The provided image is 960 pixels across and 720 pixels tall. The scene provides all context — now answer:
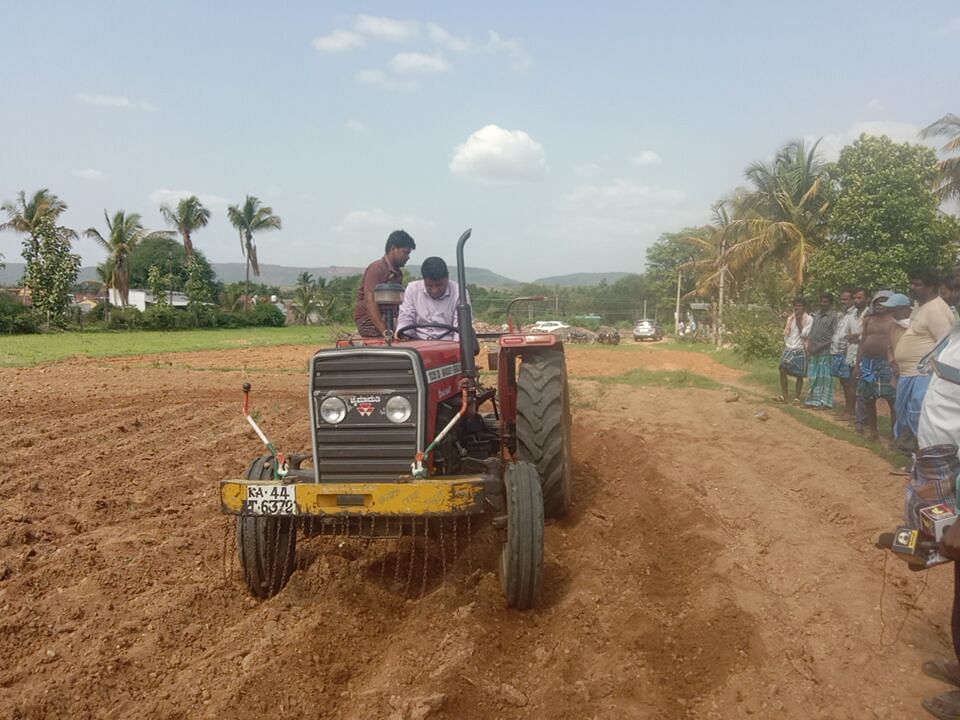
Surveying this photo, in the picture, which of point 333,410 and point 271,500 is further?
point 333,410

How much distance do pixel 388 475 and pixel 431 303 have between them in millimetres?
1642

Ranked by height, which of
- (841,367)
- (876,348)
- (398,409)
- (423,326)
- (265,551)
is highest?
(423,326)

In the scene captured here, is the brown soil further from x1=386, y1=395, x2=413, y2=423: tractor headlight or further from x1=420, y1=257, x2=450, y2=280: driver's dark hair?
x1=420, y1=257, x2=450, y2=280: driver's dark hair

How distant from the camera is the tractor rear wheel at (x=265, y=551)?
384 centimetres

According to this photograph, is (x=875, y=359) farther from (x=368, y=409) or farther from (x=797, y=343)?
(x=368, y=409)

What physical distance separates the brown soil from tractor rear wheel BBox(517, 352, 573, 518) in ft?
1.35

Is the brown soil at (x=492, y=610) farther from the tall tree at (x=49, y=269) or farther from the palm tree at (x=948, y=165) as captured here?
the tall tree at (x=49, y=269)

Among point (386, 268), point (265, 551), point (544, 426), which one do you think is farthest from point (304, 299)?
point (265, 551)

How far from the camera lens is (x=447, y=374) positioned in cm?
432

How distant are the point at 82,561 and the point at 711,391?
9385 mm

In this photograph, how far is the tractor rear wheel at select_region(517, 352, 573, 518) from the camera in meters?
4.60

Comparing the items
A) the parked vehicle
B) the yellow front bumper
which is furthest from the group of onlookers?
the parked vehicle

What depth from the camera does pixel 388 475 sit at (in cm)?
386

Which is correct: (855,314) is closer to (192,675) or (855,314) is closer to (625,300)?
(192,675)
